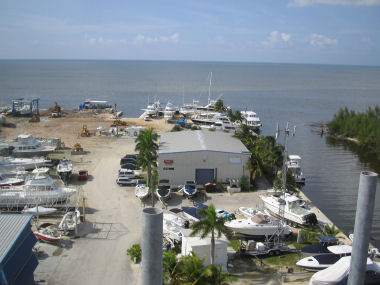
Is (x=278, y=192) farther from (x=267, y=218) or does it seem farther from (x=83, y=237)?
(x=83, y=237)

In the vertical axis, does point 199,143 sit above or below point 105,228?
above

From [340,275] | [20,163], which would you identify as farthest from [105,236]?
[20,163]

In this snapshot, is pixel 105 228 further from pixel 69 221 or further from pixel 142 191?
pixel 142 191

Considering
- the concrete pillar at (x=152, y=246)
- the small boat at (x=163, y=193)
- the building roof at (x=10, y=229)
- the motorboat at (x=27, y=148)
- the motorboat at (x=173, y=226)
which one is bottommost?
the motorboat at (x=173, y=226)

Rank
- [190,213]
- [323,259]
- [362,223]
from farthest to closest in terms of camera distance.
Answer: [190,213] < [323,259] < [362,223]

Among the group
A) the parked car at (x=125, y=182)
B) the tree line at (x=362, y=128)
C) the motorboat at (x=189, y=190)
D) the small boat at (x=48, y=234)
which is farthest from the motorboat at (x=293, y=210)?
the tree line at (x=362, y=128)

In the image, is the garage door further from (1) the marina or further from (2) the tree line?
(2) the tree line

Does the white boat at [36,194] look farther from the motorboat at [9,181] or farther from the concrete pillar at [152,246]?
the concrete pillar at [152,246]
